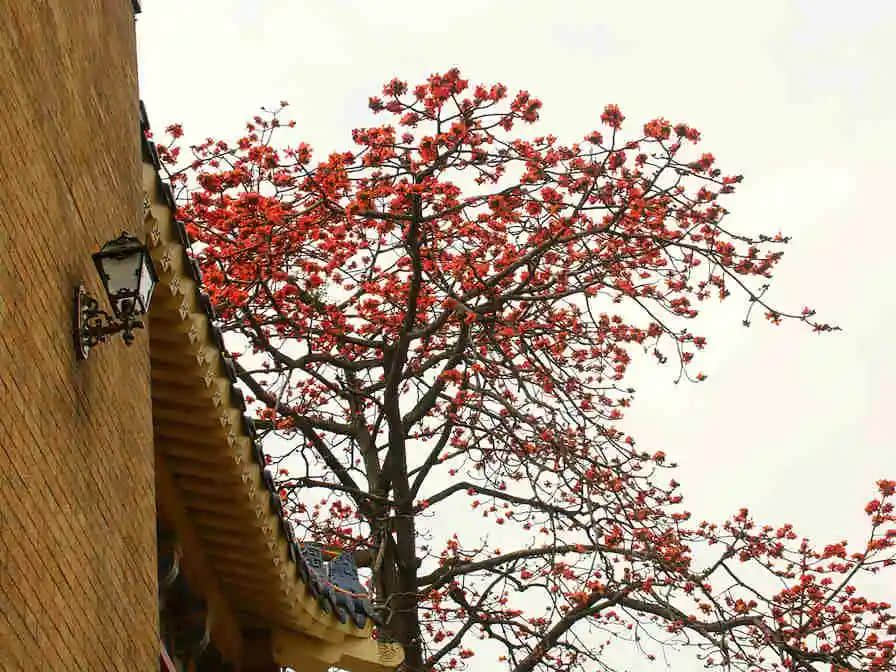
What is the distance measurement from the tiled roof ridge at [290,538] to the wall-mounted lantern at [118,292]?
1.24 metres

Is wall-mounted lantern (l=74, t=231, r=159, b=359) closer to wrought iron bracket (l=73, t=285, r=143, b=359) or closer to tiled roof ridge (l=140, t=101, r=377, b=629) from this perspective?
wrought iron bracket (l=73, t=285, r=143, b=359)

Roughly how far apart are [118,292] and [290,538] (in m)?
3.53

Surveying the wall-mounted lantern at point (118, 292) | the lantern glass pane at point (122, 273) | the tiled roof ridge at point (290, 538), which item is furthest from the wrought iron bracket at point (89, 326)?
the tiled roof ridge at point (290, 538)

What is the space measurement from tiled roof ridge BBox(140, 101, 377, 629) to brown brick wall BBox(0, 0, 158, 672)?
1.18 ft

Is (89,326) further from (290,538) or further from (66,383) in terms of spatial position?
(290,538)

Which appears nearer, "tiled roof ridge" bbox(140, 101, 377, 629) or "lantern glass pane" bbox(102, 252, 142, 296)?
"lantern glass pane" bbox(102, 252, 142, 296)

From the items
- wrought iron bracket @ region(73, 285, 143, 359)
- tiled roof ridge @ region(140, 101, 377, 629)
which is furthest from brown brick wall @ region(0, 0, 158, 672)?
tiled roof ridge @ region(140, 101, 377, 629)

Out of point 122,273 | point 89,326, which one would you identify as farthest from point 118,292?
point 89,326

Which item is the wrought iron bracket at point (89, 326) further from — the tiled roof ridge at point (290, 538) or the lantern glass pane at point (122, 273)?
the tiled roof ridge at point (290, 538)

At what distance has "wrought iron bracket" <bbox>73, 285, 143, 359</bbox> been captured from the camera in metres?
6.13

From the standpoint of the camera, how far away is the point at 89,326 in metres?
6.22

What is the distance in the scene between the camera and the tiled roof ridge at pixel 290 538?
25.0ft

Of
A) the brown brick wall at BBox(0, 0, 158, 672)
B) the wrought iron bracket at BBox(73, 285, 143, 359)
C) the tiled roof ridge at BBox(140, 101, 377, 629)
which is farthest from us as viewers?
the tiled roof ridge at BBox(140, 101, 377, 629)

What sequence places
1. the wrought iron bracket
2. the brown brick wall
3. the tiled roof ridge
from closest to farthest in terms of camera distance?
1. the brown brick wall
2. the wrought iron bracket
3. the tiled roof ridge
